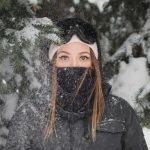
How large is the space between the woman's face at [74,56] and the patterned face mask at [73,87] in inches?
1.9

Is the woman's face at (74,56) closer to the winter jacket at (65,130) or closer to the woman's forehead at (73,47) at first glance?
the woman's forehead at (73,47)

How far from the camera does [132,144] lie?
4.39 m

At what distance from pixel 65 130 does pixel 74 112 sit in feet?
0.54

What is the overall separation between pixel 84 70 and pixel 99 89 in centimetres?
21

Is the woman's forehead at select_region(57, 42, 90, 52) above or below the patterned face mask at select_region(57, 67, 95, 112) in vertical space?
above

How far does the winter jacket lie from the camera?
13.8ft

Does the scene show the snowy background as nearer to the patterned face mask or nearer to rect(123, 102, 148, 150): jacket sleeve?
the patterned face mask

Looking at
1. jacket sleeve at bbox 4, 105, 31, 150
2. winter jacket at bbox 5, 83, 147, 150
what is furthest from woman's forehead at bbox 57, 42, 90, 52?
jacket sleeve at bbox 4, 105, 31, 150

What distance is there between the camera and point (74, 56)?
4250 millimetres

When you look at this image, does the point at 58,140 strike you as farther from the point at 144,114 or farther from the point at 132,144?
the point at 144,114

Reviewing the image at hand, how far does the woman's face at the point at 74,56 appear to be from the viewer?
425cm

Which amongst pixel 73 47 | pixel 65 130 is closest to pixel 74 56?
pixel 73 47

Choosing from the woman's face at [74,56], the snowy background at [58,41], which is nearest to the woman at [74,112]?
the woman's face at [74,56]

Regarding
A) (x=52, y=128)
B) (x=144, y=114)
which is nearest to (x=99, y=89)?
(x=52, y=128)
